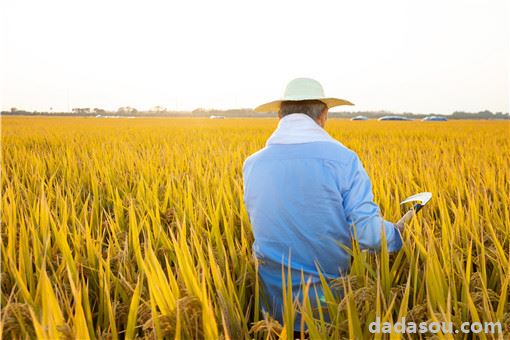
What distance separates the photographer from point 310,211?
1803 mm

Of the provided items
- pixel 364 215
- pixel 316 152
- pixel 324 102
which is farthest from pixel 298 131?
pixel 364 215

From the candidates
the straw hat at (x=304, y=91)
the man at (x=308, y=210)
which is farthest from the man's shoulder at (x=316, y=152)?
the straw hat at (x=304, y=91)

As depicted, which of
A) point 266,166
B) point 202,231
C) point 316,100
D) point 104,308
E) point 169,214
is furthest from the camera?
point 169,214

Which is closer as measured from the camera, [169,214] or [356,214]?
[356,214]

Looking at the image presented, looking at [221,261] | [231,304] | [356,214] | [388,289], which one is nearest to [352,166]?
Answer: [356,214]

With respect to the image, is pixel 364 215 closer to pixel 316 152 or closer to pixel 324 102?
pixel 316 152

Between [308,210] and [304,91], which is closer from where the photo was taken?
[308,210]

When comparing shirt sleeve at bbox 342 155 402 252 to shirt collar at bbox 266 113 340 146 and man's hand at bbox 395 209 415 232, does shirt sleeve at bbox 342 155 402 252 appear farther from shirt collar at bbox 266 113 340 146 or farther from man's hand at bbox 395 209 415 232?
shirt collar at bbox 266 113 340 146

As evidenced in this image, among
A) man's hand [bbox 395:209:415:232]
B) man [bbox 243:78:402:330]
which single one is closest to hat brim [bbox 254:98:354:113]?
man [bbox 243:78:402:330]

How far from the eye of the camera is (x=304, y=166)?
5.93 ft

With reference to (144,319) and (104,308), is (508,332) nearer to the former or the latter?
(144,319)

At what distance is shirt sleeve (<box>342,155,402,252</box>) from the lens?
5.79 feet

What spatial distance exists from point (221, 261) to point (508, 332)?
1.03 m

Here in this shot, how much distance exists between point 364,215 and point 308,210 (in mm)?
239
